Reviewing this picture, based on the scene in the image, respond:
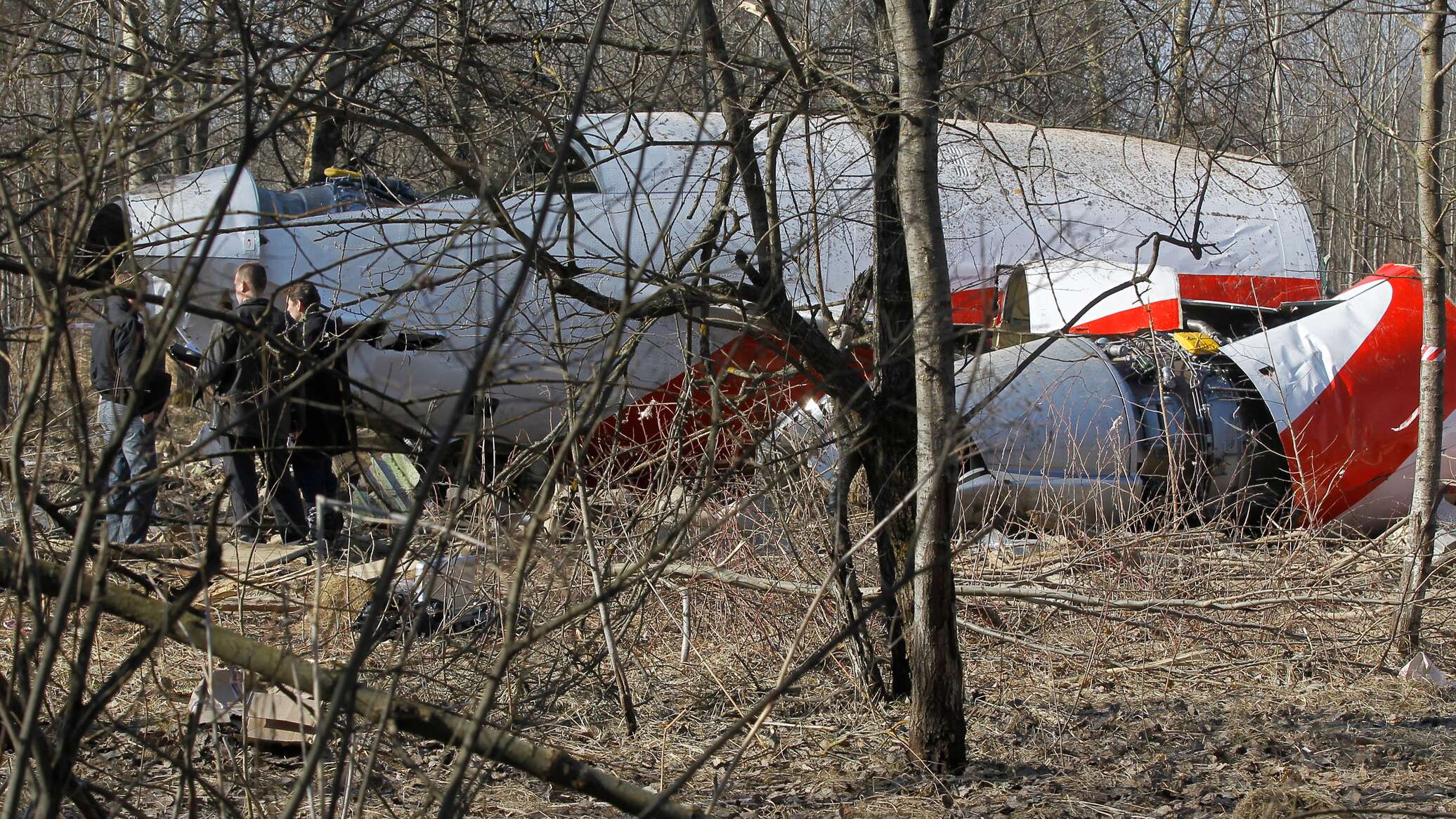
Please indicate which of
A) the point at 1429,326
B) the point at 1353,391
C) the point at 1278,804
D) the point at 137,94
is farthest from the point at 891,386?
the point at 1353,391

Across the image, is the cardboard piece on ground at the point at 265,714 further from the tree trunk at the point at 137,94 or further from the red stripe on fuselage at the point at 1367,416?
the red stripe on fuselage at the point at 1367,416

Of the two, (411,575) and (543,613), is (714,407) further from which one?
(411,575)

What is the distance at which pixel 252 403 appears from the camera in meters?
3.26

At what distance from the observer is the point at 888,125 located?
14.2ft

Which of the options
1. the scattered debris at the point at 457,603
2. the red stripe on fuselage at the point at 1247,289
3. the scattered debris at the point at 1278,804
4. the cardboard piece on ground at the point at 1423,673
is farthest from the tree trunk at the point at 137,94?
the red stripe on fuselage at the point at 1247,289

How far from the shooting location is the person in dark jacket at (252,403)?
7.79 ft

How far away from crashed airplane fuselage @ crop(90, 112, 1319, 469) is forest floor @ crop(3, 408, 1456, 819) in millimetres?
728

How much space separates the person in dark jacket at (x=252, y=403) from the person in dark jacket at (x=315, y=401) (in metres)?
0.08

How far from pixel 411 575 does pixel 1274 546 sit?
446cm

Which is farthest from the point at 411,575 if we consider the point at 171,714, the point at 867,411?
the point at 867,411

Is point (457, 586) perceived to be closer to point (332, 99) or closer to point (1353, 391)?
point (332, 99)

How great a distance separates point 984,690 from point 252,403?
10.6 ft

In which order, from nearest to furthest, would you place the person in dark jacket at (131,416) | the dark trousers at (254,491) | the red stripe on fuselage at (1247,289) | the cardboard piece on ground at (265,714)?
1. the person in dark jacket at (131,416)
2. the cardboard piece on ground at (265,714)
3. the dark trousers at (254,491)
4. the red stripe on fuselage at (1247,289)

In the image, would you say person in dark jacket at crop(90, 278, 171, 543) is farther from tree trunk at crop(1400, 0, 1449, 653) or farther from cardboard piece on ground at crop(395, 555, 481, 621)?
tree trunk at crop(1400, 0, 1449, 653)
